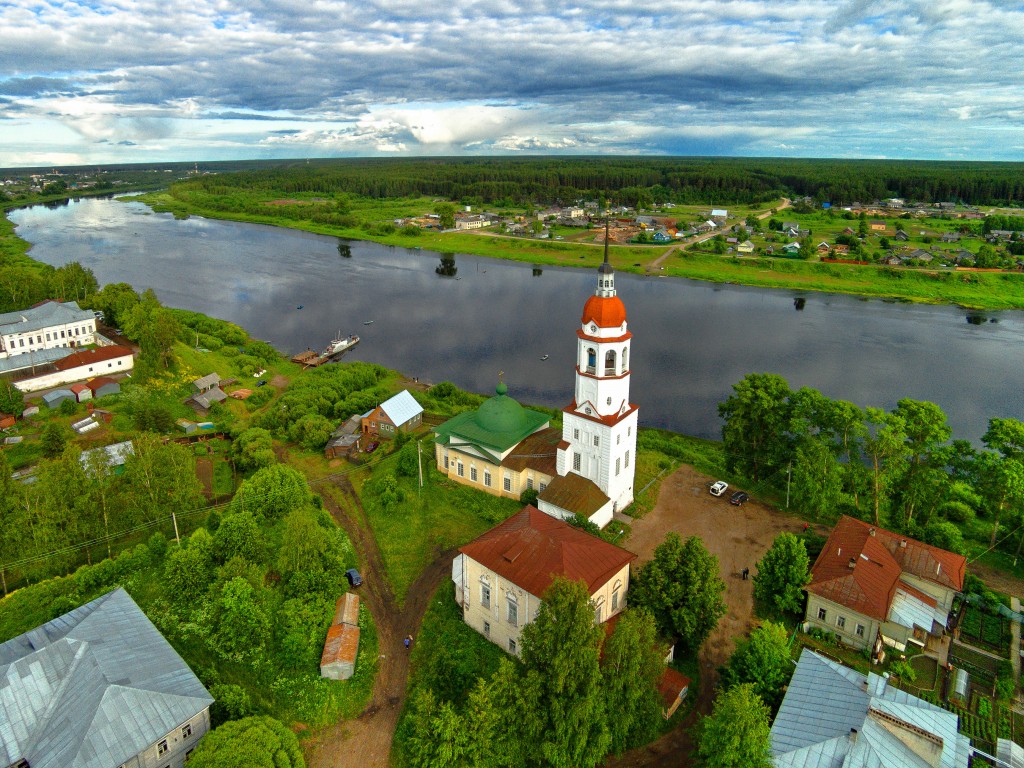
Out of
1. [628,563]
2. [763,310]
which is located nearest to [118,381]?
[628,563]

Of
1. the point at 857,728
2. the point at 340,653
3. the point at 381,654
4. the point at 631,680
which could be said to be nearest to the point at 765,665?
the point at 857,728

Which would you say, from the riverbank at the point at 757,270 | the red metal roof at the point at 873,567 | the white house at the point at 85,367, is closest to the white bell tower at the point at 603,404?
the red metal roof at the point at 873,567

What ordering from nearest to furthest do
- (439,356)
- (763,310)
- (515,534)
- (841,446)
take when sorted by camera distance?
1. (515,534)
2. (841,446)
3. (439,356)
4. (763,310)

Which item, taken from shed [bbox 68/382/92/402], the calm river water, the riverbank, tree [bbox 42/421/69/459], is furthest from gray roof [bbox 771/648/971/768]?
the riverbank

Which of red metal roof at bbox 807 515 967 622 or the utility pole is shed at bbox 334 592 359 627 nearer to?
red metal roof at bbox 807 515 967 622

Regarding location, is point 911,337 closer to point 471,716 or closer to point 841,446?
point 841,446

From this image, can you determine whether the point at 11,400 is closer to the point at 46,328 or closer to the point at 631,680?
the point at 46,328

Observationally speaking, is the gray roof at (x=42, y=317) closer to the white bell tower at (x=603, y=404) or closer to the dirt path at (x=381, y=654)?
the dirt path at (x=381, y=654)
